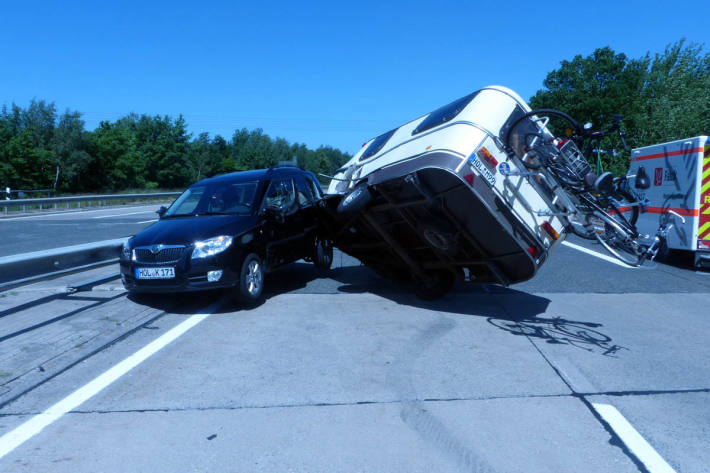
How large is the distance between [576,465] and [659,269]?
8.70 m

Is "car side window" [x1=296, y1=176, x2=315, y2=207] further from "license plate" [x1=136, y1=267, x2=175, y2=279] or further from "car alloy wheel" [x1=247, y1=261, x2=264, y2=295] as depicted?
"license plate" [x1=136, y1=267, x2=175, y2=279]

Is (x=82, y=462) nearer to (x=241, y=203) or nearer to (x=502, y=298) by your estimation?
(x=241, y=203)

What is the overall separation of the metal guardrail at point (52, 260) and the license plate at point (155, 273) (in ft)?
2.53

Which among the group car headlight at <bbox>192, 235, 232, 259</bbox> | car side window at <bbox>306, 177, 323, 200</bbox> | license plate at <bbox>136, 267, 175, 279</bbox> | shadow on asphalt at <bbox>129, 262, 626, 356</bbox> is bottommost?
shadow on asphalt at <bbox>129, 262, 626, 356</bbox>

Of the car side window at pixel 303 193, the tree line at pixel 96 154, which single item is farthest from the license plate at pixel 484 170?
the tree line at pixel 96 154

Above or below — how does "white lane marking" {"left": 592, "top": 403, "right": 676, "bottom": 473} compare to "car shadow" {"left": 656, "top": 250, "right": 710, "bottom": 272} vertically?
below

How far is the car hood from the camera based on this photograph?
673cm

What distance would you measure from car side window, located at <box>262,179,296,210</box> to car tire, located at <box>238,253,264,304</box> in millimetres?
984

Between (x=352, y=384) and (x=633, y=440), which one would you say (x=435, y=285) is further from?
(x=633, y=440)

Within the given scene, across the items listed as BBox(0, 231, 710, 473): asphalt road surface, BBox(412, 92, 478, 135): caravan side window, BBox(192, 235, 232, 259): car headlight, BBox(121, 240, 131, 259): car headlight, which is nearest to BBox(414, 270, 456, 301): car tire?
BBox(0, 231, 710, 473): asphalt road surface

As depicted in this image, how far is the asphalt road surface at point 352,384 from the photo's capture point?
3332 mm

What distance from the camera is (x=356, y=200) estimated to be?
684cm

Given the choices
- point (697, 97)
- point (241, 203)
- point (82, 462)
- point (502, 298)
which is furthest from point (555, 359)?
point (697, 97)

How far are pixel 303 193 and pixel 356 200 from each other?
2.63 metres
